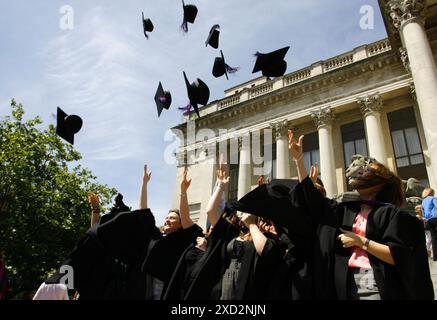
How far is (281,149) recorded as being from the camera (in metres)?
21.2

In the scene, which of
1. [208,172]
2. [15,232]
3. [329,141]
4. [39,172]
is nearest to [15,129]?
[39,172]

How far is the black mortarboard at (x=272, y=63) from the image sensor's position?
870 centimetres

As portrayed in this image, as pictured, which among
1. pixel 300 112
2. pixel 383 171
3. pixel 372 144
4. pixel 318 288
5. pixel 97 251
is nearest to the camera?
pixel 318 288

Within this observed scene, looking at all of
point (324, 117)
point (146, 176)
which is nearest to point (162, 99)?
point (146, 176)

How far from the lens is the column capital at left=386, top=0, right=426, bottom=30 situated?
1332 cm

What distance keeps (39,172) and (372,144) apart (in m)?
21.8

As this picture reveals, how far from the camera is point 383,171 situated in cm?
294

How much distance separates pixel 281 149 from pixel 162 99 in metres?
13.1

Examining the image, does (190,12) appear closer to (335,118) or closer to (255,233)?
(255,233)

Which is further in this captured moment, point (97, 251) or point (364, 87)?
point (364, 87)

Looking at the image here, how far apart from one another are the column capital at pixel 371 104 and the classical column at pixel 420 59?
5250 millimetres

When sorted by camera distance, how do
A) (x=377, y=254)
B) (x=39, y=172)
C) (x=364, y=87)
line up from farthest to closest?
(x=39, y=172) → (x=364, y=87) → (x=377, y=254)

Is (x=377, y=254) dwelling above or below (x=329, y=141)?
below

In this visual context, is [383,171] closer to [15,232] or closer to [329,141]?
[329,141]
